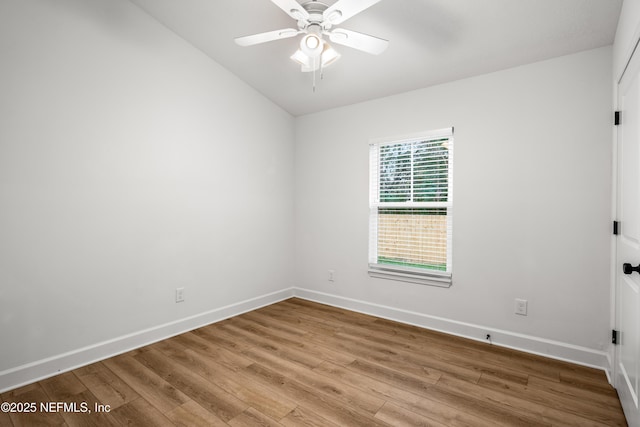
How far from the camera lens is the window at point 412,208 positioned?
307 cm

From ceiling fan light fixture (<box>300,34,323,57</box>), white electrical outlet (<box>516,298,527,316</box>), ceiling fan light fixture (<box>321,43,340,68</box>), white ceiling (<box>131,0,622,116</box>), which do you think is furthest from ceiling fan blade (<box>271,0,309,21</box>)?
white electrical outlet (<box>516,298,527,316</box>)

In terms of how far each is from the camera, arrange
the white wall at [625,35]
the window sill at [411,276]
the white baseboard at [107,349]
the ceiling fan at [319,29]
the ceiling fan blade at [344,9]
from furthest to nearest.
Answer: the window sill at [411,276] → the white baseboard at [107,349] → the ceiling fan at [319,29] → the ceiling fan blade at [344,9] → the white wall at [625,35]

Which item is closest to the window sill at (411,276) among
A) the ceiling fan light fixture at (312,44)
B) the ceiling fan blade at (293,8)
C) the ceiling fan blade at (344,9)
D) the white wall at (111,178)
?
the white wall at (111,178)

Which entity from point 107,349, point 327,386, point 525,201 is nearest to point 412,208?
point 525,201

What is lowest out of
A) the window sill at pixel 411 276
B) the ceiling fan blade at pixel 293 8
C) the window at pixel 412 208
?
the window sill at pixel 411 276

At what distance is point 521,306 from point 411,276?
96 cm

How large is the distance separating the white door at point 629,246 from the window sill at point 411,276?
4.01 feet

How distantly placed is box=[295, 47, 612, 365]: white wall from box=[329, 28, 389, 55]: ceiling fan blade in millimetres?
1259

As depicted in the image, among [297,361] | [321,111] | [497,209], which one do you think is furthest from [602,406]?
[321,111]

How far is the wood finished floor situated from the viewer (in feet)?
5.86

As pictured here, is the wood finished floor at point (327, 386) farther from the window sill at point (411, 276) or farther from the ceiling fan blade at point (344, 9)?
the ceiling fan blade at point (344, 9)

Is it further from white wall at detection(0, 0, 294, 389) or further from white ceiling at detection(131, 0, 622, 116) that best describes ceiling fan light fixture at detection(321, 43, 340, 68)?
white wall at detection(0, 0, 294, 389)

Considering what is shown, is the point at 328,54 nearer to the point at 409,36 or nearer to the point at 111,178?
the point at 409,36

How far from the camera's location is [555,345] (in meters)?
2.49
